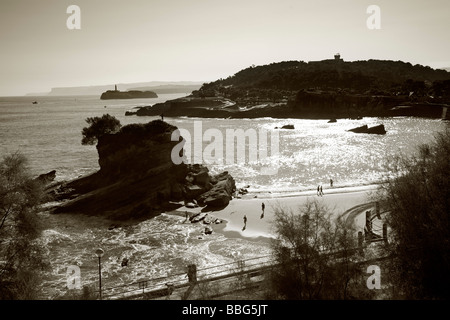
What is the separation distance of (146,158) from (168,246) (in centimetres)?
1507

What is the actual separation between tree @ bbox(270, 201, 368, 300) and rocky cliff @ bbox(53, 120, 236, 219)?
23.7 meters

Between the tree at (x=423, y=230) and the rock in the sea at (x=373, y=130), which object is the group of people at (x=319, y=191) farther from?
the rock in the sea at (x=373, y=130)

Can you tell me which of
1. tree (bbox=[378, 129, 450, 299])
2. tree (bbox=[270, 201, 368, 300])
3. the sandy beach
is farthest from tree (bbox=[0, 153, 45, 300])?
tree (bbox=[378, 129, 450, 299])

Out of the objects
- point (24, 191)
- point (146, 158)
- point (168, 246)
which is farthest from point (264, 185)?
point (24, 191)

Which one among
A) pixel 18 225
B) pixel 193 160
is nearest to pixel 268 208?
pixel 18 225

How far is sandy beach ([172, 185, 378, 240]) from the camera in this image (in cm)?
3359

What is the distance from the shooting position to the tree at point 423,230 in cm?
1705

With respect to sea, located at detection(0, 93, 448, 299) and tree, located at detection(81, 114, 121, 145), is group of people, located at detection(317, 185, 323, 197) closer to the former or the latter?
sea, located at detection(0, 93, 448, 299)

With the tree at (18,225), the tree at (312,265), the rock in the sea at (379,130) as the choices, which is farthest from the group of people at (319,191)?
the rock in the sea at (379,130)

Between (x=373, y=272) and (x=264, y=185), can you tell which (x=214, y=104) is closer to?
(x=264, y=185)

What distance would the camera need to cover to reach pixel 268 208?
39875 millimetres

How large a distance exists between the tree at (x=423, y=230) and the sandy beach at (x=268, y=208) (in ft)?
29.9

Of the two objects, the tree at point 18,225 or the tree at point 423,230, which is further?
the tree at point 18,225

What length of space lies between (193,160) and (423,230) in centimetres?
5449
